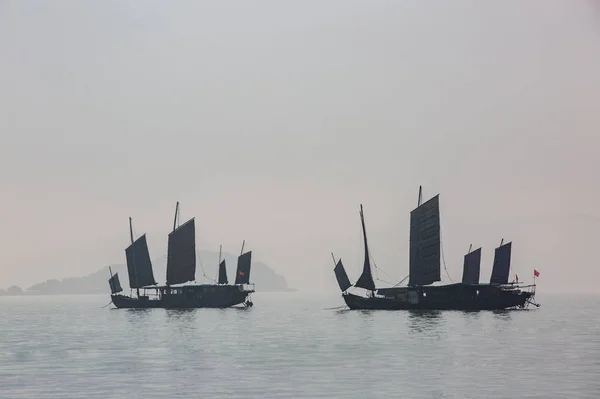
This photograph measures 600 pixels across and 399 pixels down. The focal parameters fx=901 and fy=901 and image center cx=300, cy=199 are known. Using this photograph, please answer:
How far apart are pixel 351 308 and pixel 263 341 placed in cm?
5409

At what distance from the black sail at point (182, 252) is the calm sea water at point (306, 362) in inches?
1272

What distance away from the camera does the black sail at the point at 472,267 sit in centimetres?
11850

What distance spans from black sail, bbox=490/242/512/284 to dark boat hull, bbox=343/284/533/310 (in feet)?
7.85

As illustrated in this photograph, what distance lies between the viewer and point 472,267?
11894cm

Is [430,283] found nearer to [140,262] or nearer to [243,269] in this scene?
[243,269]

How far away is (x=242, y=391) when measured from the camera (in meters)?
39.0

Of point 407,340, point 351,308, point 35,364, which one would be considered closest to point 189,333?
point 407,340

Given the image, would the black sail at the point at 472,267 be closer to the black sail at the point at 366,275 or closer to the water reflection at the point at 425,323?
the water reflection at the point at 425,323

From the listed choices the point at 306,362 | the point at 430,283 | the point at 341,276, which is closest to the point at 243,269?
the point at 341,276

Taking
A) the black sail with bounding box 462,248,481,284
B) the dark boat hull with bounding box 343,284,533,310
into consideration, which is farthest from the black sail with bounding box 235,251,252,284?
the black sail with bounding box 462,248,481,284

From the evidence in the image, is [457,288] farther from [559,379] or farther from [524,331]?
[559,379]

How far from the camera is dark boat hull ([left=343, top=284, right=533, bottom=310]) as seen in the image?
110 metres

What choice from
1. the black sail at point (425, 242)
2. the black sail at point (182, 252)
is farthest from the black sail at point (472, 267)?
the black sail at point (182, 252)

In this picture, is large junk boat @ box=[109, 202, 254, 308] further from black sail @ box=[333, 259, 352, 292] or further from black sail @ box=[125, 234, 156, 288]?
black sail @ box=[333, 259, 352, 292]
